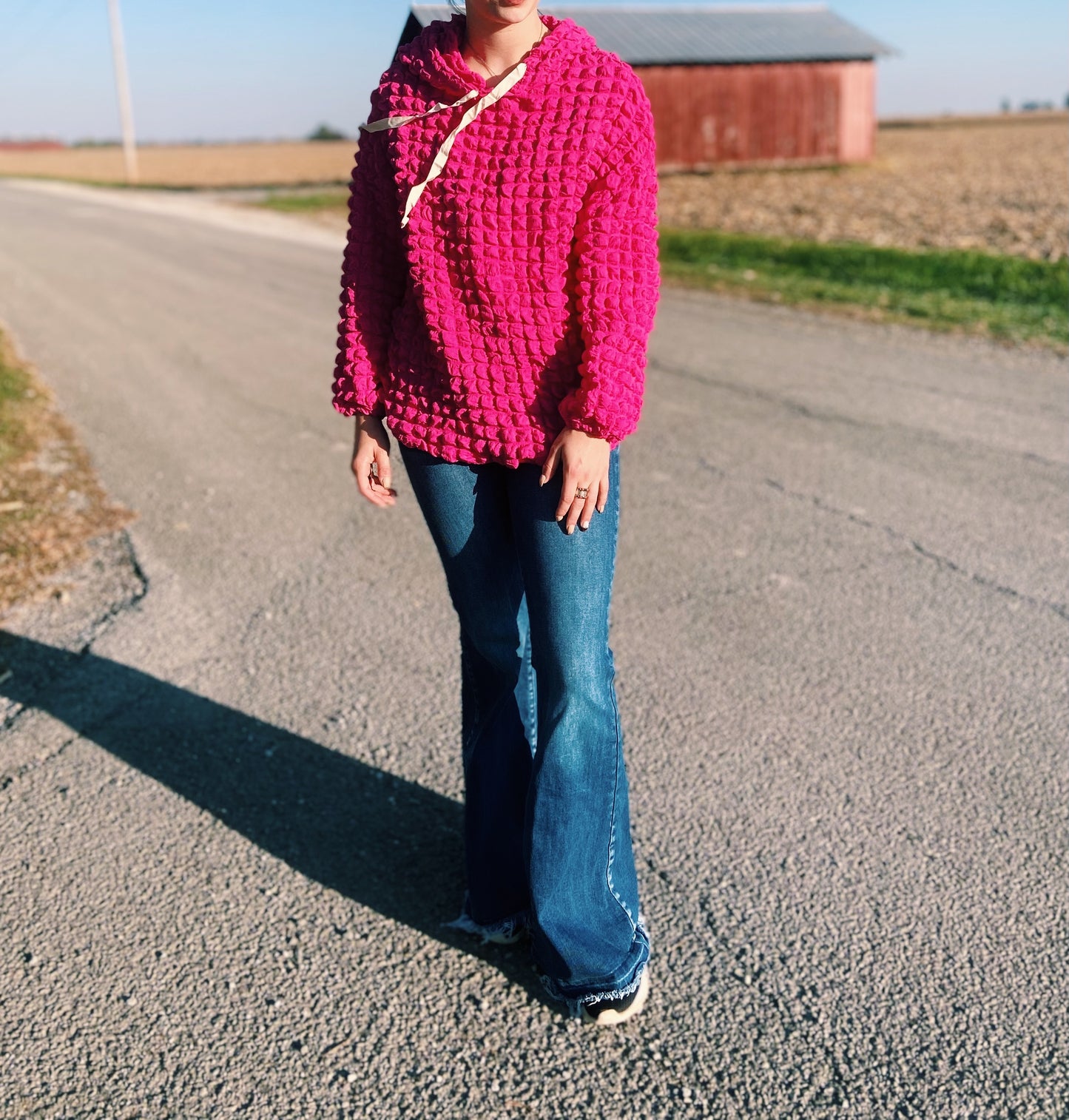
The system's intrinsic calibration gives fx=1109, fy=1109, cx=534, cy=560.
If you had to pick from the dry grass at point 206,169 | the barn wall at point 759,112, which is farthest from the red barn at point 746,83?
the dry grass at point 206,169

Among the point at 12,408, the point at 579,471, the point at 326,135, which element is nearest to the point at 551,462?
the point at 579,471

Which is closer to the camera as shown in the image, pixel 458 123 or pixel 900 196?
pixel 458 123

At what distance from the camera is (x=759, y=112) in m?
31.4

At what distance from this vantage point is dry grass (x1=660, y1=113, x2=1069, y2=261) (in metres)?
14.4

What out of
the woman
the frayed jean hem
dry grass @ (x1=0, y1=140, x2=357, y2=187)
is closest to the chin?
the woman

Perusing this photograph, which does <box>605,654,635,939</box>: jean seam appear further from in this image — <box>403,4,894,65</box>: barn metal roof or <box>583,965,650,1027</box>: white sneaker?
<box>403,4,894,65</box>: barn metal roof

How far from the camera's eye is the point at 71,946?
2.41m

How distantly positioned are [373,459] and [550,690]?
559mm

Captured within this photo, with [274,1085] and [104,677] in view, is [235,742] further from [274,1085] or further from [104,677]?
[274,1085]

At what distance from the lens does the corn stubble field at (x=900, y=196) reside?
14.6m

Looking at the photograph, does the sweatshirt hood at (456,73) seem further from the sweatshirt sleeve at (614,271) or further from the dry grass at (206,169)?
the dry grass at (206,169)

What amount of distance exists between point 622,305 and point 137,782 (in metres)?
2.01

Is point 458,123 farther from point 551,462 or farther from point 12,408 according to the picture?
point 12,408

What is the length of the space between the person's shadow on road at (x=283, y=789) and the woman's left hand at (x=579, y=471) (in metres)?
1.05
